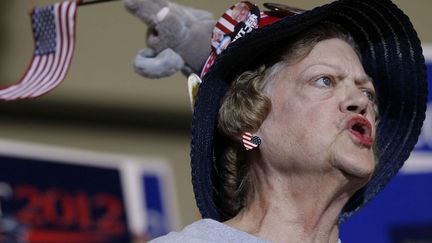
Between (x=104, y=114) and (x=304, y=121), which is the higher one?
(x=304, y=121)

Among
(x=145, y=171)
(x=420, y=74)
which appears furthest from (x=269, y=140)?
(x=145, y=171)

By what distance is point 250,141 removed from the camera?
8.09 feet

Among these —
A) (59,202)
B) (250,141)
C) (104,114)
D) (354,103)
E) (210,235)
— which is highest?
(354,103)

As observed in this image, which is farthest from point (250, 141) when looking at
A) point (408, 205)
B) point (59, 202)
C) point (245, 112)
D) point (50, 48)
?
point (59, 202)

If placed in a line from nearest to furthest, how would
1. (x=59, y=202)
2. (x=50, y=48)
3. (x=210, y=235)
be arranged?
1. (x=210, y=235)
2. (x=50, y=48)
3. (x=59, y=202)

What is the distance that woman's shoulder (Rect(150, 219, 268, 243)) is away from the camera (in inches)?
91.7

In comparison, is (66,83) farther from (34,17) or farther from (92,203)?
(34,17)

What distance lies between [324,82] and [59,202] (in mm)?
2146

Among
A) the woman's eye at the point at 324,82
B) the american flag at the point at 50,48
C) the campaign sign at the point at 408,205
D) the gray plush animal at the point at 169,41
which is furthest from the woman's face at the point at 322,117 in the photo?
the campaign sign at the point at 408,205

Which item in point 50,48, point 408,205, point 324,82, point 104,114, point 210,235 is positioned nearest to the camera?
point 210,235

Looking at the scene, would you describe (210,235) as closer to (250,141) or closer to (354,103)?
(250,141)

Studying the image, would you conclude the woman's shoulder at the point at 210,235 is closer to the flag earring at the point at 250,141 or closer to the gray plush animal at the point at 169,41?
the flag earring at the point at 250,141

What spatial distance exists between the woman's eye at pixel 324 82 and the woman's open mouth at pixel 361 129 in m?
0.09

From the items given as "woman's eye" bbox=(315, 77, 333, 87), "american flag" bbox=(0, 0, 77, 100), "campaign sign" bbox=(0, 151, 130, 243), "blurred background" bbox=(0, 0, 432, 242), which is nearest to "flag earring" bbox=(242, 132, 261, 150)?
"woman's eye" bbox=(315, 77, 333, 87)
